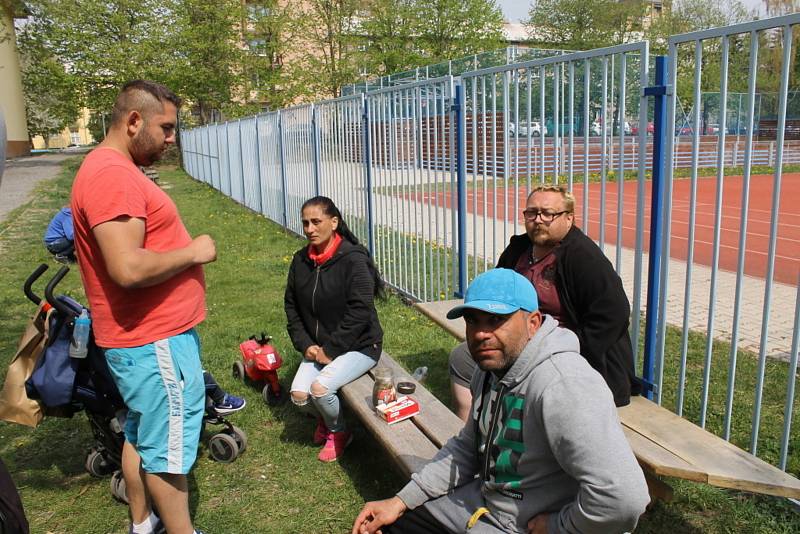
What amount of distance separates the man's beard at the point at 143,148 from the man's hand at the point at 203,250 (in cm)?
37

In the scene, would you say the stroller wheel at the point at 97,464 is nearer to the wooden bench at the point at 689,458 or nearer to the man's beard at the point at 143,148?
the man's beard at the point at 143,148

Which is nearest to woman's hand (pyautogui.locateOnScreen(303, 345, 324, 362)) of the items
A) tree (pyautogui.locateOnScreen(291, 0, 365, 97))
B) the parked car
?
the parked car

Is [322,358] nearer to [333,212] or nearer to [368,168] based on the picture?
[333,212]

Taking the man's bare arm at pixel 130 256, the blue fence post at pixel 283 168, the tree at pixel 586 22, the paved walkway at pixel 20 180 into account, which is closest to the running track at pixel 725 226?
the man's bare arm at pixel 130 256

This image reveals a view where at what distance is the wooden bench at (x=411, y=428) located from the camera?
315 centimetres

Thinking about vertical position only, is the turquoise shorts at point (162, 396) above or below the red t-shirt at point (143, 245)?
below

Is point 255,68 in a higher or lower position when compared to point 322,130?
higher

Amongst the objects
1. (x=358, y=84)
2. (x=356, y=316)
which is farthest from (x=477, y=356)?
(x=358, y=84)

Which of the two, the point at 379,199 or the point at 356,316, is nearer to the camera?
the point at 356,316

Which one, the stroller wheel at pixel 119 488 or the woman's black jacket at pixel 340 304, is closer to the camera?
the stroller wheel at pixel 119 488

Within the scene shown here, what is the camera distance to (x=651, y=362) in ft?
11.6

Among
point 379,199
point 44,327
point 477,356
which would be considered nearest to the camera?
point 477,356

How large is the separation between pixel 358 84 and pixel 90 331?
1355 inches

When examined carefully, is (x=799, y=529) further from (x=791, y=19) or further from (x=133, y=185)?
(x=133, y=185)
